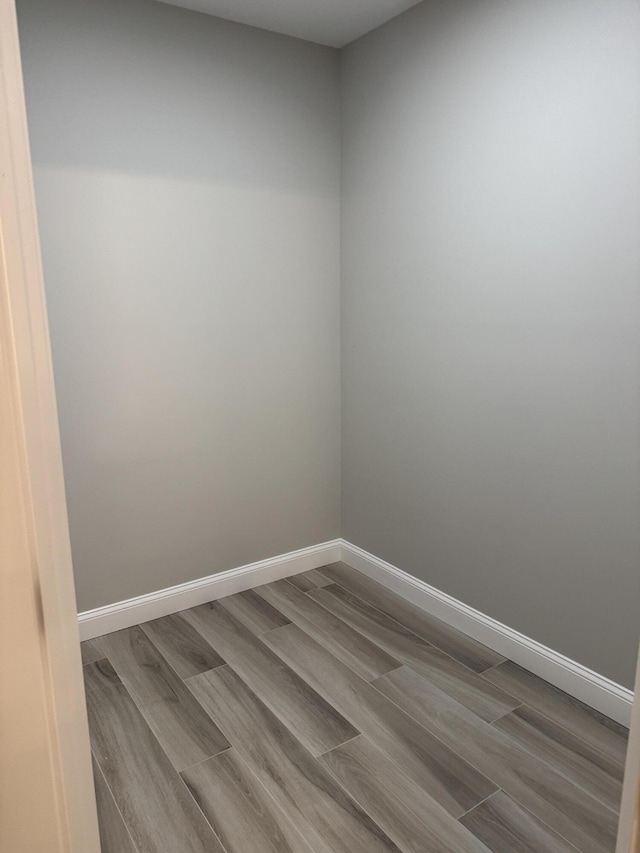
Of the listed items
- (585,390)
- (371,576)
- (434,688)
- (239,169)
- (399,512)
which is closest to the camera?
(585,390)

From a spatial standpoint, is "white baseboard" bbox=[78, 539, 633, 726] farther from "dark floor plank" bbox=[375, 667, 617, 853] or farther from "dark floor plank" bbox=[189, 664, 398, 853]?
"dark floor plank" bbox=[189, 664, 398, 853]

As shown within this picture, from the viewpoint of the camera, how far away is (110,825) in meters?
1.69

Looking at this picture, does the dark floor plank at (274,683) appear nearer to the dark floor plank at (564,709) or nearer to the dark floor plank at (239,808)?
the dark floor plank at (239,808)

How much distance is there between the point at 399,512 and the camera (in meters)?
2.89

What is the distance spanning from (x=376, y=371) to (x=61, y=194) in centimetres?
146

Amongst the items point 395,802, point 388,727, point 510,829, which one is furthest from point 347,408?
point 510,829

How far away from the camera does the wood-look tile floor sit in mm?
1682

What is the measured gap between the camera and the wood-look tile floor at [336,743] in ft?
5.52

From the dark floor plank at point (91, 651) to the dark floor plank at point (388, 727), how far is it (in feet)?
2.16

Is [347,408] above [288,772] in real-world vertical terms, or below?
above

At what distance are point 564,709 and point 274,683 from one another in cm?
101

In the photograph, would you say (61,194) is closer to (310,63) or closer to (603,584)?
(310,63)

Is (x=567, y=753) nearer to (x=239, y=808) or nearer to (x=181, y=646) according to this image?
(x=239, y=808)

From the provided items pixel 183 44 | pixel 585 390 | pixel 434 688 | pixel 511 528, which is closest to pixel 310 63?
pixel 183 44
